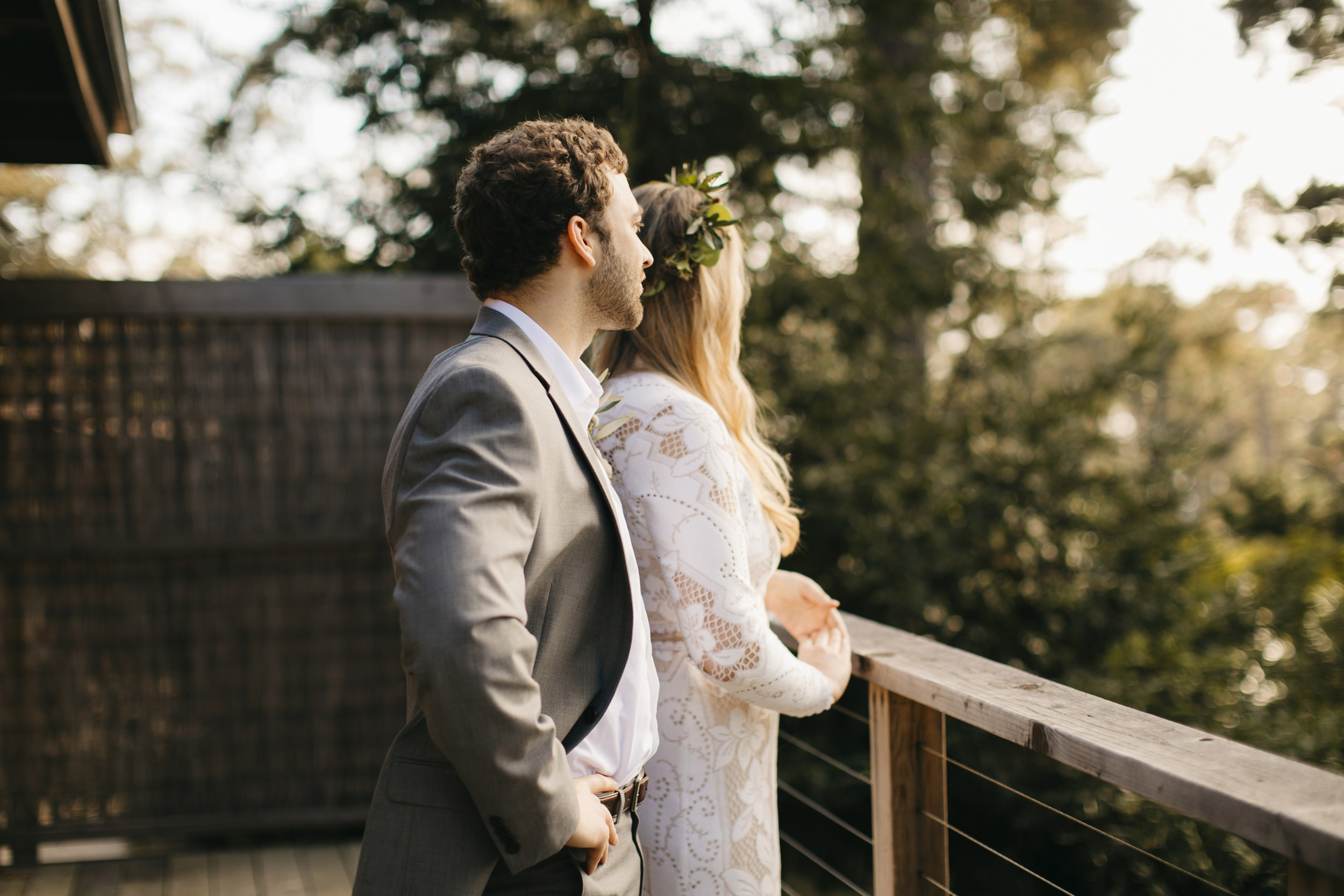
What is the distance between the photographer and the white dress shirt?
44.9 inches

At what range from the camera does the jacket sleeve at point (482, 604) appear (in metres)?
0.88

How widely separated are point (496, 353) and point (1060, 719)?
0.92 m

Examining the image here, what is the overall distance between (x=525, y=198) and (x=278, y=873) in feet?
9.78

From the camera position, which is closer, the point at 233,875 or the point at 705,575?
the point at 705,575

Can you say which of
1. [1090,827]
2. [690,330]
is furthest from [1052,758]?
[690,330]

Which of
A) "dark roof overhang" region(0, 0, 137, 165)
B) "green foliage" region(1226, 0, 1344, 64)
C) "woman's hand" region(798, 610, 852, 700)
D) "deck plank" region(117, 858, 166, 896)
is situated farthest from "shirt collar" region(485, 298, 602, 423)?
"green foliage" region(1226, 0, 1344, 64)

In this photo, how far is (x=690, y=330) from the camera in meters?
Answer: 1.59

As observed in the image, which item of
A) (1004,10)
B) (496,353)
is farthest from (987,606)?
(1004,10)

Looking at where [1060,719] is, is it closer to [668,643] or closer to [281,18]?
[668,643]

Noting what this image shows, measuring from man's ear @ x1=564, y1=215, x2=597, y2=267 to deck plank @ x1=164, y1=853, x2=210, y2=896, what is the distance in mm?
2891

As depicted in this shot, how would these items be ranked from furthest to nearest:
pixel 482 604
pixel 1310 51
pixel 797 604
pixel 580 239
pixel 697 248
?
pixel 1310 51, pixel 797 604, pixel 697 248, pixel 580 239, pixel 482 604

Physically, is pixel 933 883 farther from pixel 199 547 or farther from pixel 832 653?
pixel 199 547

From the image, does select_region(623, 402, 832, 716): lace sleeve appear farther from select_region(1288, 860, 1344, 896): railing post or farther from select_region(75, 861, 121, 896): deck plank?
select_region(75, 861, 121, 896): deck plank

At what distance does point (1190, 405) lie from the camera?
5.52m
